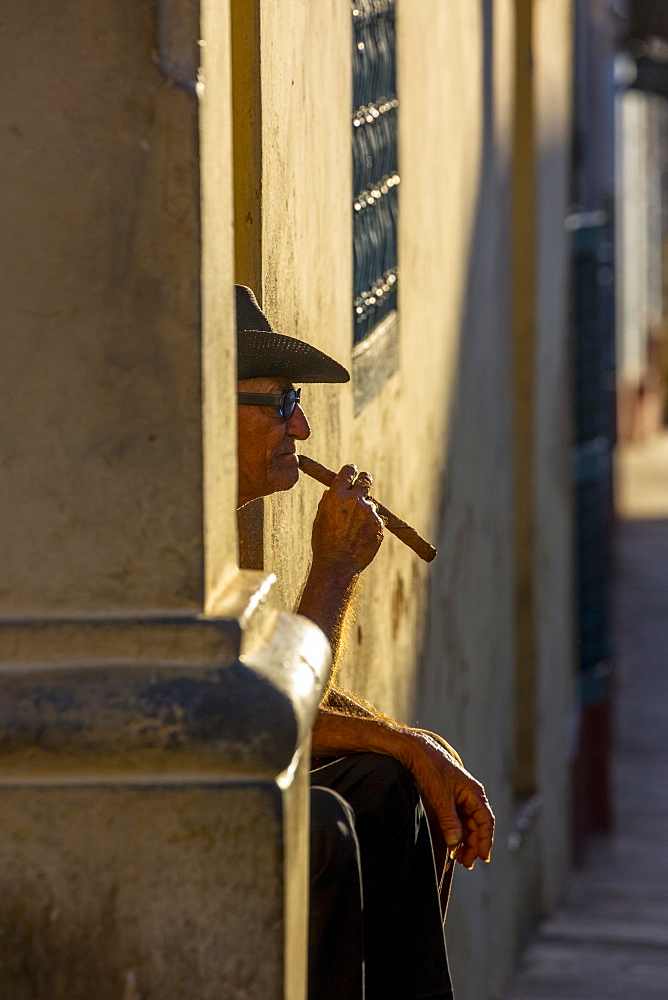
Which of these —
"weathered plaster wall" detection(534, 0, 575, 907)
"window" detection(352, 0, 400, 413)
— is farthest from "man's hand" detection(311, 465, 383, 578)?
"weathered plaster wall" detection(534, 0, 575, 907)

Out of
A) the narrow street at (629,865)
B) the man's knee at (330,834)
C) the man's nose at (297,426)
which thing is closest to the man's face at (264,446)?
the man's nose at (297,426)

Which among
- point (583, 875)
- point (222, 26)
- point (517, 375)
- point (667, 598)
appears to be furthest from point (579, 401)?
point (222, 26)

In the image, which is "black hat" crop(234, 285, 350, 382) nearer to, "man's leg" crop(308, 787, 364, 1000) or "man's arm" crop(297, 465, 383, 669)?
"man's arm" crop(297, 465, 383, 669)

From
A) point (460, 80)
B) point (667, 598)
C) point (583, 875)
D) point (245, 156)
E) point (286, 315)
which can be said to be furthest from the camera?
point (667, 598)

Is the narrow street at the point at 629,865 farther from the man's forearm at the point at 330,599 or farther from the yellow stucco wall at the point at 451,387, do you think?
the man's forearm at the point at 330,599

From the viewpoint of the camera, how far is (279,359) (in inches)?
92.4

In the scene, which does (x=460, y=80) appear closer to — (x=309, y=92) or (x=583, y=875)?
(x=309, y=92)

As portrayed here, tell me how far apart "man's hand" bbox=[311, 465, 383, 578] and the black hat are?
0.62 feet

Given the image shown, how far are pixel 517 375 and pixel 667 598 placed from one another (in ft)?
22.2

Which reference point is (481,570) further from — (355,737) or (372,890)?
(372,890)

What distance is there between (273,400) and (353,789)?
58cm

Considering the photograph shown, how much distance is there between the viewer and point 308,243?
9.50 ft

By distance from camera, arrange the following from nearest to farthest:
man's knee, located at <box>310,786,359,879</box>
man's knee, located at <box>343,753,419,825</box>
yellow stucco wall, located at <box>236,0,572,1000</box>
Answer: man's knee, located at <box>310,786,359,879</box> → man's knee, located at <box>343,753,419,825</box> → yellow stucco wall, located at <box>236,0,572,1000</box>

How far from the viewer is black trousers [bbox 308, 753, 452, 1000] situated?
201cm
